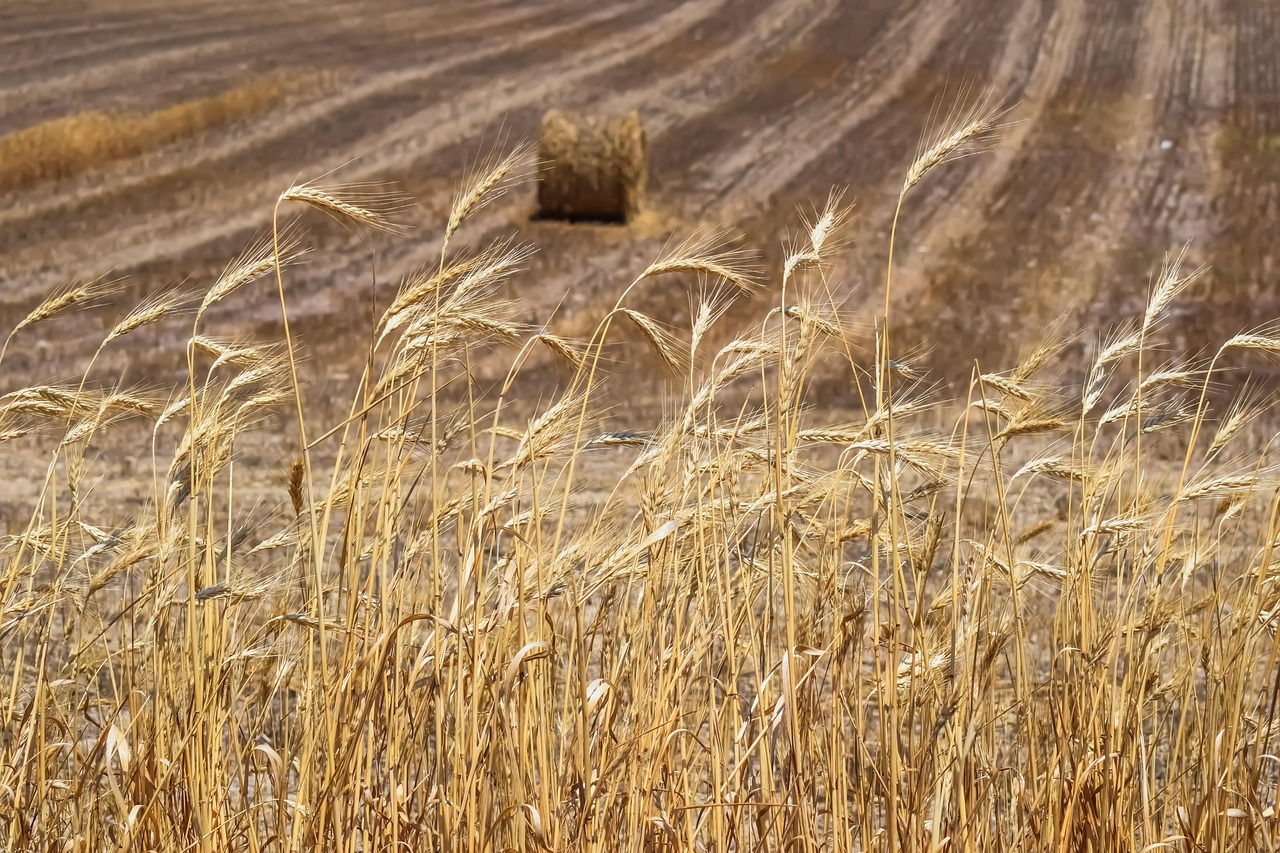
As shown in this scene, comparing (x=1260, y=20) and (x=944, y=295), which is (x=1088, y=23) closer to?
(x=1260, y=20)

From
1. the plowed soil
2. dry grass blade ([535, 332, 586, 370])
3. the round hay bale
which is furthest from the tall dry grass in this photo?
the round hay bale

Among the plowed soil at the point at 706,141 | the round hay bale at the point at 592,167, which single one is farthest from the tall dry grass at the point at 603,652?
the round hay bale at the point at 592,167

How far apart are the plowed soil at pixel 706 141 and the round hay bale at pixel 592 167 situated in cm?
26

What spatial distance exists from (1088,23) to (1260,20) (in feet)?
7.29

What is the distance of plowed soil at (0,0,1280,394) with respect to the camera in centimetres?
961

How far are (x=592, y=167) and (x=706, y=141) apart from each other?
2835mm

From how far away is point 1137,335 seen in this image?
217 cm

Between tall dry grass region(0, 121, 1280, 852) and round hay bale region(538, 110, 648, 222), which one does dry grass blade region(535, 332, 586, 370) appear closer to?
tall dry grass region(0, 121, 1280, 852)

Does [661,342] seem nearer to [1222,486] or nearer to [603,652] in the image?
[603,652]

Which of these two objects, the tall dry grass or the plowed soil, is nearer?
the tall dry grass

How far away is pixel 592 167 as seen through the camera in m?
11.0

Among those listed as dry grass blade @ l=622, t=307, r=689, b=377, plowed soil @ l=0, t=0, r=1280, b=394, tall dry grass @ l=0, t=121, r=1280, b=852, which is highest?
dry grass blade @ l=622, t=307, r=689, b=377

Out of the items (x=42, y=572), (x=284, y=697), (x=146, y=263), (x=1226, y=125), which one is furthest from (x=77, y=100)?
(x=284, y=697)

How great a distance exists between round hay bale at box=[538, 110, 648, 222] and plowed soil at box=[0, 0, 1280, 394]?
26 centimetres
